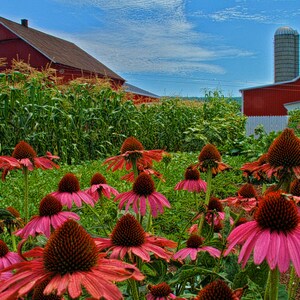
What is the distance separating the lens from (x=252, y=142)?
975cm

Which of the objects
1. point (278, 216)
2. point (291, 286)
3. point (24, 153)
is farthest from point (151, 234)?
point (24, 153)

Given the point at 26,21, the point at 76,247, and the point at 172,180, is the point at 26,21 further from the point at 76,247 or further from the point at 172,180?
the point at 76,247

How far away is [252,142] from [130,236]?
28.9 ft

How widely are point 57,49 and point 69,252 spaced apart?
941 inches

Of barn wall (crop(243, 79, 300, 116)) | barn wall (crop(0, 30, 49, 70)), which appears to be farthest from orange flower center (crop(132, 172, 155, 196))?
barn wall (crop(243, 79, 300, 116))

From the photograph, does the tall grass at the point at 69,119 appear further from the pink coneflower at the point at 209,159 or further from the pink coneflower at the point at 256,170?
the pink coneflower at the point at 256,170

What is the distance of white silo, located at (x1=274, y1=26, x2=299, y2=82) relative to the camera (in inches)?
1165

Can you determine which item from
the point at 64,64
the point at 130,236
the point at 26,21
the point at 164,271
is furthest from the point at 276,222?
the point at 26,21

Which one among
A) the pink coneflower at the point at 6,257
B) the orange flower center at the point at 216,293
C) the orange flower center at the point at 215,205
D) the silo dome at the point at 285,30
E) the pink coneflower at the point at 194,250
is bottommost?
the pink coneflower at the point at 194,250

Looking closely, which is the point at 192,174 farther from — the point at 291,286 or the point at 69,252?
the point at 69,252

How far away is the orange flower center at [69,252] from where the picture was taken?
876mm

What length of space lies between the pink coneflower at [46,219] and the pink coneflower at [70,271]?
515mm

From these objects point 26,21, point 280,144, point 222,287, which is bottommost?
point 222,287

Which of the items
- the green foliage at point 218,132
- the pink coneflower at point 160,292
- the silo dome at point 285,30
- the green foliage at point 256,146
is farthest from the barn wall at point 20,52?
the pink coneflower at point 160,292
